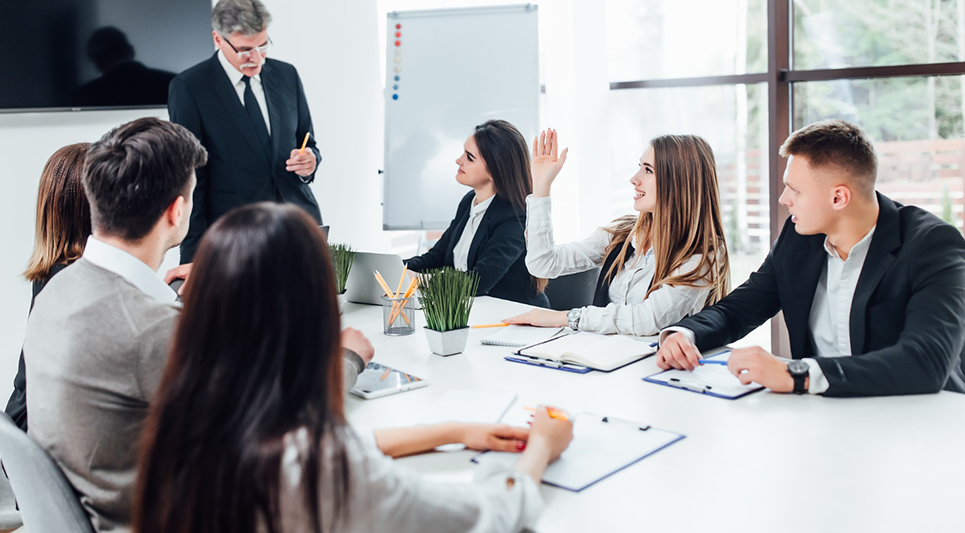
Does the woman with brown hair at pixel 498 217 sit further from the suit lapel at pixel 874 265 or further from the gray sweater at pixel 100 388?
the gray sweater at pixel 100 388

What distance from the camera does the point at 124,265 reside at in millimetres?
1230

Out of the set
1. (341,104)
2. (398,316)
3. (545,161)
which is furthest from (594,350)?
(341,104)

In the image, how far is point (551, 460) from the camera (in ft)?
3.88

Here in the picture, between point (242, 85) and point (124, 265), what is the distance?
200 cm

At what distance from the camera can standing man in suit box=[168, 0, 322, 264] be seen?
9.59ft

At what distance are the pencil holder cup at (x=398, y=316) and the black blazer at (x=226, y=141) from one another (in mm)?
1165

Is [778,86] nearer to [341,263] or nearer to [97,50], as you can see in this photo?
[341,263]

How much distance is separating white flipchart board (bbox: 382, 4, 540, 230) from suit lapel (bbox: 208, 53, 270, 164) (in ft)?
3.21

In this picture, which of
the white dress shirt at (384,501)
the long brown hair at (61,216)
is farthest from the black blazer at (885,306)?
the long brown hair at (61,216)

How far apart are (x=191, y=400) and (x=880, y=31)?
3708 millimetres

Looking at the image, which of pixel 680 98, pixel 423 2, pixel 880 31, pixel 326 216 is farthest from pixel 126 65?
pixel 880 31

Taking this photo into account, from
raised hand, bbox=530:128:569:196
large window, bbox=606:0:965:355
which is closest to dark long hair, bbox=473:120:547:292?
raised hand, bbox=530:128:569:196

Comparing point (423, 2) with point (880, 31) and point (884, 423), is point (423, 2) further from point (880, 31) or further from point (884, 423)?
point (884, 423)

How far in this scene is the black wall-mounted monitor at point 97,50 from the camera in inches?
110
